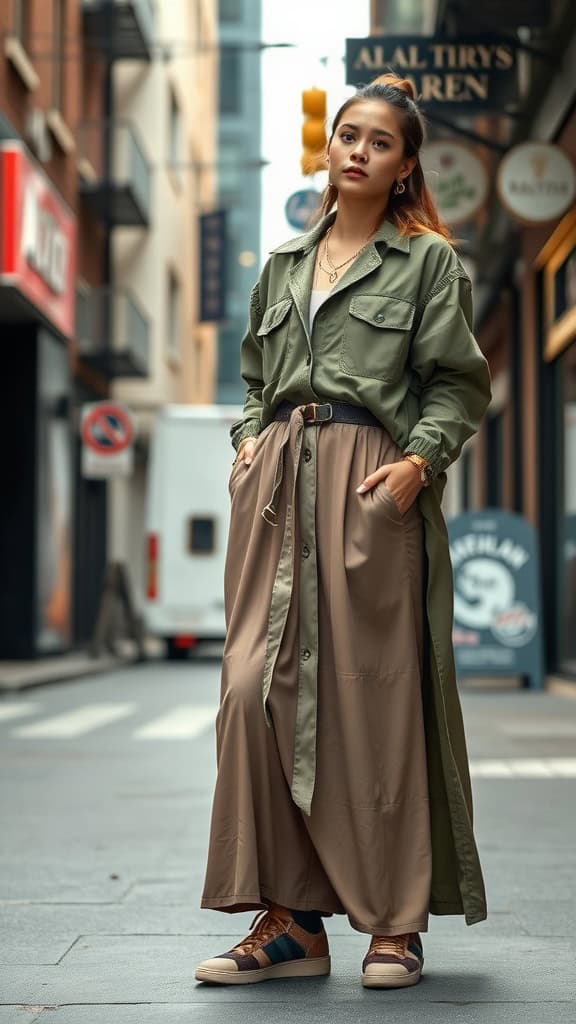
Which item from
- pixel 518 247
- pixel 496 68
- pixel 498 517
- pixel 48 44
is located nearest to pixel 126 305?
pixel 48 44

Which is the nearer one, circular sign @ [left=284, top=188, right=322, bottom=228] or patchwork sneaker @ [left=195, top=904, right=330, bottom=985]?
patchwork sneaker @ [left=195, top=904, right=330, bottom=985]

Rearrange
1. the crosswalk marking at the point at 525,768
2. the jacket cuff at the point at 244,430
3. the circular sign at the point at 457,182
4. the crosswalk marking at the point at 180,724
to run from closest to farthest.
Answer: the jacket cuff at the point at 244,430 < the crosswalk marking at the point at 525,768 < the crosswalk marking at the point at 180,724 < the circular sign at the point at 457,182

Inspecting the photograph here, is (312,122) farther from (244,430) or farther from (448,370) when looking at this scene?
(448,370)

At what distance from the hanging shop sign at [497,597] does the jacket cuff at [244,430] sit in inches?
436

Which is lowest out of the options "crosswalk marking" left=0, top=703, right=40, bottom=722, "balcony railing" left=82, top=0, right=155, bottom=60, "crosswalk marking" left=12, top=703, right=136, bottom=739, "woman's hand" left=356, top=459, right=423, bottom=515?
"crosswalk marking" left=0, top=703, right=40, bottom=722

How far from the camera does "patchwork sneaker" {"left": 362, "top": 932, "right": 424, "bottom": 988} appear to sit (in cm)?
364

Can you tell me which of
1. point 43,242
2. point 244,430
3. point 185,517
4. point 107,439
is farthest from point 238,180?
point 244,430

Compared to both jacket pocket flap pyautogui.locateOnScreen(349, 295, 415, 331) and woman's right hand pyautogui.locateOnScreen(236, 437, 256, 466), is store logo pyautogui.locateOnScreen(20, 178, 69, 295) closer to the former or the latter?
woman's right hand pyautogui.locateOnScreen(236, 437, 256, 466)

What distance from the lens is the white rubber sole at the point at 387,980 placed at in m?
3.63

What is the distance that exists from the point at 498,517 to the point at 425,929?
11.9 meters

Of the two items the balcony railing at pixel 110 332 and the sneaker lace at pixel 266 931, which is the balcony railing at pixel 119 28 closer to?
the balcony railing at pixel 110 332

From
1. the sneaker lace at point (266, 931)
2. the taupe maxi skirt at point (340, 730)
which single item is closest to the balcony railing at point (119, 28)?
the taupe maxi skirt at point (340, 730)

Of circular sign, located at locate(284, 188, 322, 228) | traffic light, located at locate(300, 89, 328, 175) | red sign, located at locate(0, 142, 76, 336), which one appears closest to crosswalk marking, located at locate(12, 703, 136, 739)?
traffic light, located at locate(300, 89, 328, 175)

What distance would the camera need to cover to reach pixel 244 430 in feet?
13.1
